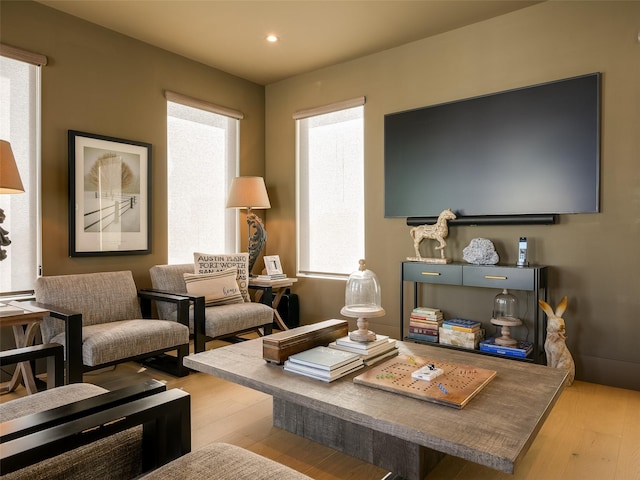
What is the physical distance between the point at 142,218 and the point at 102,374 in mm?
1282

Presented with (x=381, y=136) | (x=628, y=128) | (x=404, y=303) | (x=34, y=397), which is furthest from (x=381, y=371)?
(x=381, y=136)

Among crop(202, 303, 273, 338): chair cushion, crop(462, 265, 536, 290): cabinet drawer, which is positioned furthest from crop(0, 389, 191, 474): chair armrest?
crop(462, 265, 536, 290): cabinet drawer

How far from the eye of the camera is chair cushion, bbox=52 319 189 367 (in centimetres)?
241

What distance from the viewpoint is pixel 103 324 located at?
2.83 metres

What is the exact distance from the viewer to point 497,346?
117 inches

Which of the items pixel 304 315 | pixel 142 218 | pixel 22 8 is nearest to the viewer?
pixel 22 8

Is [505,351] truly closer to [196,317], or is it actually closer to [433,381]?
[433,381]

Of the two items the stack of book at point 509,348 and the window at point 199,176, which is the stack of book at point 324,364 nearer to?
the stack of book at point 509,348

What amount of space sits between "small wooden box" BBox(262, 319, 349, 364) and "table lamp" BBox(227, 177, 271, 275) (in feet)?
6.91

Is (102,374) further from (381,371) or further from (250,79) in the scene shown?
(250,79)

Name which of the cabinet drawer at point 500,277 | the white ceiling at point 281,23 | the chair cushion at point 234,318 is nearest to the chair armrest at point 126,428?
the chair cushion at point 234,318

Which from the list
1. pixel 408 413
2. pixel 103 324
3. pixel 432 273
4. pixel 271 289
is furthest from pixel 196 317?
pixel 408 413

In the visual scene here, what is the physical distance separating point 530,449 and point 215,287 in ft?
7.82

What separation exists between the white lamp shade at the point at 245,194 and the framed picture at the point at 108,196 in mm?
748
